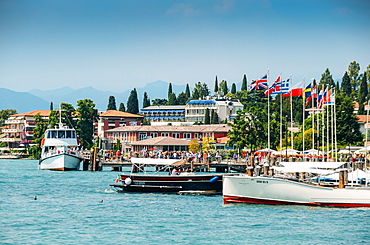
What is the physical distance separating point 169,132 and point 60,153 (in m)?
66.8

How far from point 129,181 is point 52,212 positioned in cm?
902

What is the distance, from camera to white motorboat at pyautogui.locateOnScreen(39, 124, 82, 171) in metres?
78.7

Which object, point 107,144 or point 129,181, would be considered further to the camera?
point 107,144

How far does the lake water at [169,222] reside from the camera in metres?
28.4

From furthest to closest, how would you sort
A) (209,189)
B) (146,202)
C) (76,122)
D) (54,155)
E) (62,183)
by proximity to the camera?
(76,122) → (54,155) → (62,183) → (209,189) → (146,202)

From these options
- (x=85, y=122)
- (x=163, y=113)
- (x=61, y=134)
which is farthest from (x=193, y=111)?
(x=61, y=134)

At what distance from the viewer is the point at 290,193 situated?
1428 inches

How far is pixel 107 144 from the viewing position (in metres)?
156

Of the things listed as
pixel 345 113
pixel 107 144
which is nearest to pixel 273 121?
pixel 345 113

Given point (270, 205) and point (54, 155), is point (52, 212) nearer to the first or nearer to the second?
point (270, 205)

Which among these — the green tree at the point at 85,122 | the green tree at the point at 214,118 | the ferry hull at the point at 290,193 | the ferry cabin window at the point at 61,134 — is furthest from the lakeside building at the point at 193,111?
the ferry hull at the point at 290,193

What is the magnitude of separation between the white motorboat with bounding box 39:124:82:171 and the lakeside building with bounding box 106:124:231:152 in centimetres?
5285

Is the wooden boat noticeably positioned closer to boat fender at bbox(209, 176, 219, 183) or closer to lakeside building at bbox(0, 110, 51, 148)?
boat fender at bbox(209, 176, 219, 183)

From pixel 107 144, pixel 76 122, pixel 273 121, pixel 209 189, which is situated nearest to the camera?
pixel 209 189
